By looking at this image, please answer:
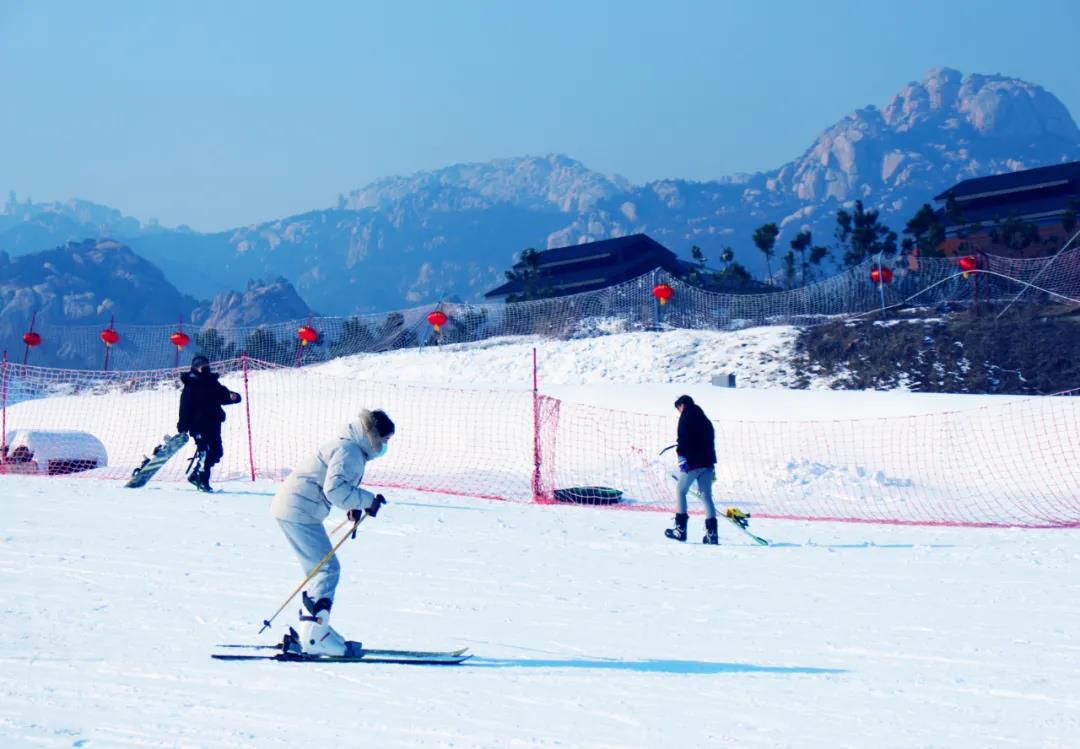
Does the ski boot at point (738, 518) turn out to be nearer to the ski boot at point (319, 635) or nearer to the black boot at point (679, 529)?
the black boot at point (679, 529)

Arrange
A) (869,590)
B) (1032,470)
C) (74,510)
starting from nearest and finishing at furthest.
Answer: (869,590), (74,510), (1032,470)

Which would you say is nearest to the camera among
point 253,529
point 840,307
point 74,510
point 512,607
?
point 512,607

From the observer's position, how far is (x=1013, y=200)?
5128 centimetres

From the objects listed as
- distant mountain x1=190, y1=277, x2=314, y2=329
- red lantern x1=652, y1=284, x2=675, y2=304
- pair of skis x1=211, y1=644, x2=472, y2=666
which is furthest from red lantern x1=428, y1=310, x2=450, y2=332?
distant mountain x1=190, y1=277, x2=314, y2=329

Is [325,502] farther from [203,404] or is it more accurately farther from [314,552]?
[203,404]

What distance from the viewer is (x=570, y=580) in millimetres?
8938

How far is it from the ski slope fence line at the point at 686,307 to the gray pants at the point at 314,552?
2459 centimetres

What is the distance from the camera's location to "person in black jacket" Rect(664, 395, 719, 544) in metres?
10.9

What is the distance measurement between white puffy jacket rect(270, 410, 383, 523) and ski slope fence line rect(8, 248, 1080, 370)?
24.6 m

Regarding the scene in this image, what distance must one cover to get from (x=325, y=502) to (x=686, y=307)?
89.7 feet

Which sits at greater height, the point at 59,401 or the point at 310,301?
the point at 310,301

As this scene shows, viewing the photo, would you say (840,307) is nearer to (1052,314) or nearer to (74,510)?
Result: (1052,314)

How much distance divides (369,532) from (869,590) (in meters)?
5.05

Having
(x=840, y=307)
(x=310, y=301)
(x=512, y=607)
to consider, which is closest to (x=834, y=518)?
(x=512, y=607)
